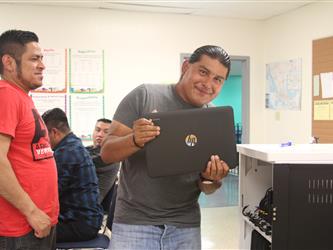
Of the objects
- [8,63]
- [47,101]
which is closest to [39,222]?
[8,63]

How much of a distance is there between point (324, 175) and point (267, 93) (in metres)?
3.93

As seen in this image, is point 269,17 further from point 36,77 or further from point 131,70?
point 36,77

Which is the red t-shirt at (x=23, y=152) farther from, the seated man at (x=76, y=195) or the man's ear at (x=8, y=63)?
the seated man at (x=76, y=195)

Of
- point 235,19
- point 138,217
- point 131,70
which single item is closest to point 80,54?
point 131,70

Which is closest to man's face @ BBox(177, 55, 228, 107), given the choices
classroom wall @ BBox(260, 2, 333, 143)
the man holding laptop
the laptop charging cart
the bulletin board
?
the man holding laptop

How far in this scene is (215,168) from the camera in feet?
3.54

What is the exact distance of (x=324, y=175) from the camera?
833 millimetres

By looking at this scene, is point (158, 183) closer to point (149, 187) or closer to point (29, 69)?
point (149, 187)

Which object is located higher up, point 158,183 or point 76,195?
point 158,183

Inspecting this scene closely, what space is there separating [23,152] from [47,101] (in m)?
2.61

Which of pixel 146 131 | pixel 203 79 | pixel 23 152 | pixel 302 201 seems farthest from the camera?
pixel 23 152

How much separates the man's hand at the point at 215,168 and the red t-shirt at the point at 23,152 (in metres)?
0.80

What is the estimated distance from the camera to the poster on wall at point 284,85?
13.4ft

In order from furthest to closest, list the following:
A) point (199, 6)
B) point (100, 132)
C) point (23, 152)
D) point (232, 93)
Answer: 1. point (232, 93)
2. point (199, 6)
3. point (100, 132)
4. point (23, 152)
